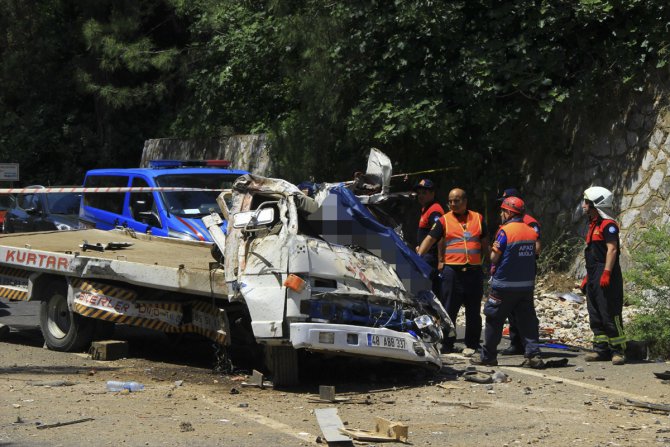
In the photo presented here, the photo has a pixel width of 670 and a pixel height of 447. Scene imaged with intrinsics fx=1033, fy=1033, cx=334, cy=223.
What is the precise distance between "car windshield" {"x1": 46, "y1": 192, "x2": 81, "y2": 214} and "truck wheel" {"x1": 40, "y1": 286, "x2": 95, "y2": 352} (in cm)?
829

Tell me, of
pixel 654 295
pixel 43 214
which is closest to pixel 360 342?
pixel 654 295

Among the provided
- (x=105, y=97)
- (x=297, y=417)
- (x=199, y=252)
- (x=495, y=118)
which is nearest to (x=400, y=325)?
(x=297, y=417)

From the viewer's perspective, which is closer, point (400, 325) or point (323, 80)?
point (400, 325)

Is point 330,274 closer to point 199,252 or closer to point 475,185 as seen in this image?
point 199,252

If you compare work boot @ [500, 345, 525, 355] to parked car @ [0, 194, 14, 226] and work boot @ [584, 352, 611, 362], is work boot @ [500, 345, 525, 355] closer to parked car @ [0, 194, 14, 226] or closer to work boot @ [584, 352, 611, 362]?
work boot @ [584, 352, 611, 362]

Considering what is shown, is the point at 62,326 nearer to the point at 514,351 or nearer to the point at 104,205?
the point at 104,205

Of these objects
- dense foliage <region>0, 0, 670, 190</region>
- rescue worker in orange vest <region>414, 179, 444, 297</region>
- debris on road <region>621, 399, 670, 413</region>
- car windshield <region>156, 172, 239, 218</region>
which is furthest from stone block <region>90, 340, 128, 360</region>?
dense foliage <region>0, 0, 670, 190</region>

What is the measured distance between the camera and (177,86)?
27875mm

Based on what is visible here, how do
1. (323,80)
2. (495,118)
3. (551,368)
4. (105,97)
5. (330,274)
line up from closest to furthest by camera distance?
(330,274) < (551,368) < (495,118) < (323,80) < (105,97)

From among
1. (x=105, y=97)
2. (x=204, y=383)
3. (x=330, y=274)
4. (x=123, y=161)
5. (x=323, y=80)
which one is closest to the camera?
(x=330, y=274)

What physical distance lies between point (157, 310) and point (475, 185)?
7.64 metres

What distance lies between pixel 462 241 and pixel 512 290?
1.04 metres

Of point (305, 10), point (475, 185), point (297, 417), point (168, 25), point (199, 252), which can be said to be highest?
point (168, 25)

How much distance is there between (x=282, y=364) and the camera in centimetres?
888
